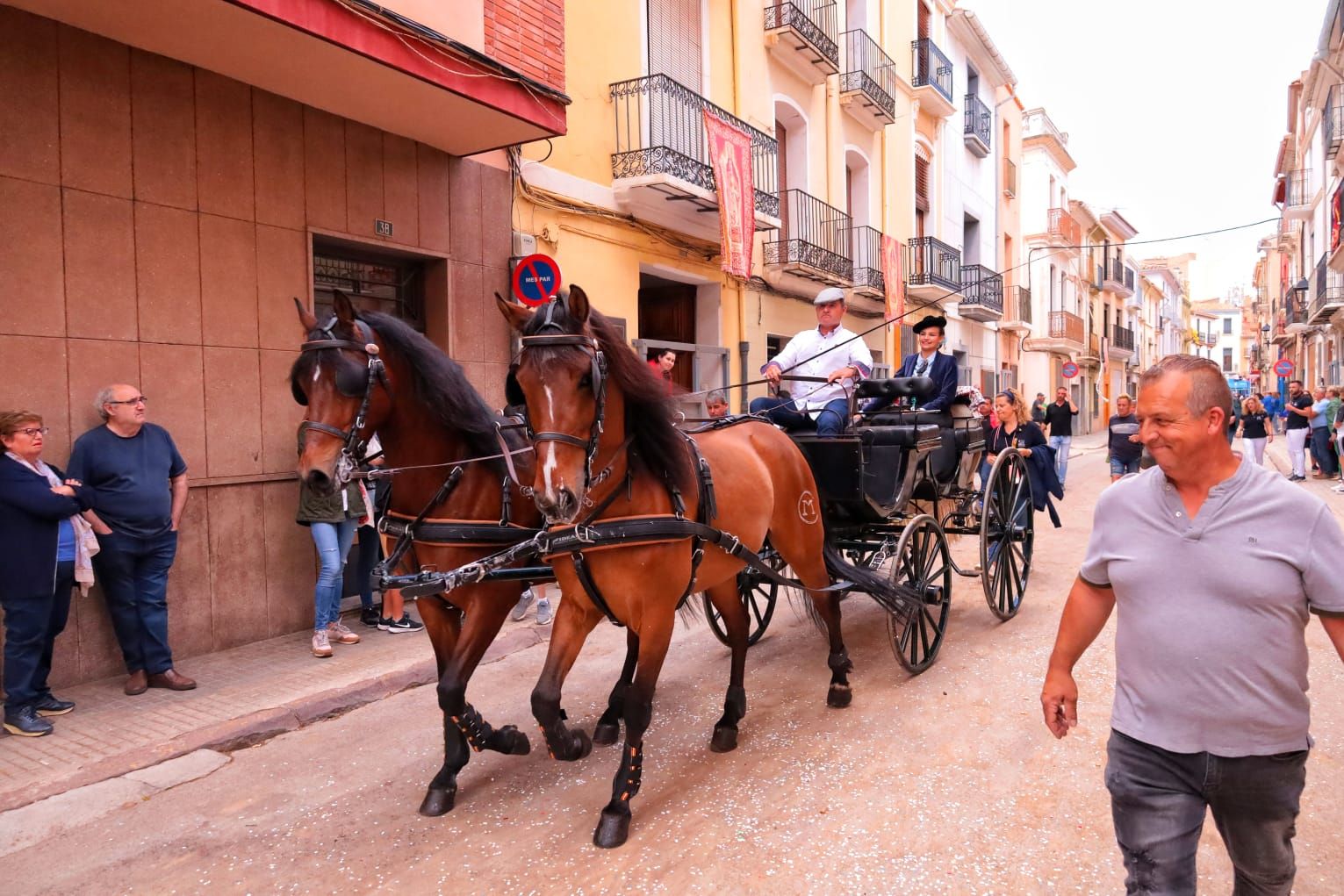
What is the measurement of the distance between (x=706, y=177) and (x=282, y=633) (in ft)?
22.1

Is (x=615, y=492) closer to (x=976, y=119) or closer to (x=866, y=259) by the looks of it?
(x=866, y=259)

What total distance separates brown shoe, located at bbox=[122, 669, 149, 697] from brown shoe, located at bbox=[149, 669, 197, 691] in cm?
4

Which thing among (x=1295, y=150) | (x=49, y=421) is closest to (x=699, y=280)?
(x=49, y=421)

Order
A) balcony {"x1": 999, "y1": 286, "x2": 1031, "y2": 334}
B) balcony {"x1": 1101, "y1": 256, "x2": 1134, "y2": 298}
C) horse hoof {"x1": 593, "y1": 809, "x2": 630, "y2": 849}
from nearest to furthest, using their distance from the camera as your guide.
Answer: horse hoof {"x1": 593, "y1": 809, "x2": 630, "y2": 849}
balcony {"x1": 999, "y1": 286, "x2": 1031, "y2": 334}
balcony {"x1": 1101, "y1": 256, "x2": 1134, "y2": 298}

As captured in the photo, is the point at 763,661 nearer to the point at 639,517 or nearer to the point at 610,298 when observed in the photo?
the point at 639,517

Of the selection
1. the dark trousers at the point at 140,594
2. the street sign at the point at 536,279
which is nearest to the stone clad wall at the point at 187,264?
the dark trousers at the point at 140,594

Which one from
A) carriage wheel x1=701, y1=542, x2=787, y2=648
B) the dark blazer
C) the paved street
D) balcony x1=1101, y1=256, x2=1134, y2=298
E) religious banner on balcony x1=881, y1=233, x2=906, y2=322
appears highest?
balcony x1=1101, y1=256, x2=1134, y2=298

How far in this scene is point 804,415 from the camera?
534 centimetres

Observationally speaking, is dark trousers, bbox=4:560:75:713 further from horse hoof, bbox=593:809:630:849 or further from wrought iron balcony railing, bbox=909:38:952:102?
wrought iron balcony railing, bbox=909:38:952:102

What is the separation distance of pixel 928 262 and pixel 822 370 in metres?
13.2

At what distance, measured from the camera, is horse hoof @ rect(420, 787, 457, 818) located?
3324 millimetres

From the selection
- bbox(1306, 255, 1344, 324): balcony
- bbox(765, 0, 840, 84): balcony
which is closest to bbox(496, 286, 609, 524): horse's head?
bbox(765, 0, 840, 84): balcony

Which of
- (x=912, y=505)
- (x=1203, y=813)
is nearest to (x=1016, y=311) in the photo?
(x=912, y=505)

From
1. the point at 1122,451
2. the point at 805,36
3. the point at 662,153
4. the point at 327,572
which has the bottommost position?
the point at 327,572
